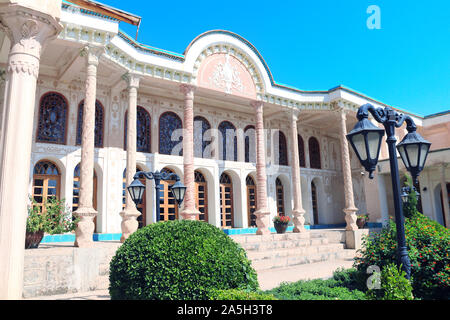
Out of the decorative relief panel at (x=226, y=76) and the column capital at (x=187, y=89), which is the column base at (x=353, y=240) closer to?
the decorative relief panel at (x=226, y=76)

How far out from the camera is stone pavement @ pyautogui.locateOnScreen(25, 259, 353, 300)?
7.77m

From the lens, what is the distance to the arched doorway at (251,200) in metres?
19.2

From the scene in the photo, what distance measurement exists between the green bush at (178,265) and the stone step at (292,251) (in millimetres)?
7348

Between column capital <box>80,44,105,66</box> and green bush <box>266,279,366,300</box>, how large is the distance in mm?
8854

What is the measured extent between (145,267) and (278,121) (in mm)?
17347

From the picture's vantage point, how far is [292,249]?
1349 cm

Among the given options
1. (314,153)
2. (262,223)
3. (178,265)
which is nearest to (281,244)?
(262,223)

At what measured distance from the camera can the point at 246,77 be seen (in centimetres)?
1638

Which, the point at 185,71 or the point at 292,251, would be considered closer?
the point at 292,251

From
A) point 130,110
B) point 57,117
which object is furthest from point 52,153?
point 130,110

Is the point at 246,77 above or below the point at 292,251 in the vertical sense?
above

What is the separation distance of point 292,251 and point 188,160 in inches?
209

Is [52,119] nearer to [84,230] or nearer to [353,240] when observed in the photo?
[84,230]
